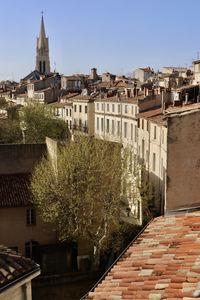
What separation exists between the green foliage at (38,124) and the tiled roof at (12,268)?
154 ft

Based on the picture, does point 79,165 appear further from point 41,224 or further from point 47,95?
point 47,95

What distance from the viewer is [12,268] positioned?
10.1 meters

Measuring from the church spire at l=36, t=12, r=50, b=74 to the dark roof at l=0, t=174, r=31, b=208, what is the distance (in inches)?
5754

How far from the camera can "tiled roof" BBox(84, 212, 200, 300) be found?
799cm

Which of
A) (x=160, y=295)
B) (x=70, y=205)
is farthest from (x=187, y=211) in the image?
(x=70, y=205)

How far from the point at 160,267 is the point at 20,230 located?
21586 mm

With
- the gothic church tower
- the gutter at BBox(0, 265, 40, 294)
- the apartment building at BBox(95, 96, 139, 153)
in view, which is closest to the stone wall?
the apartment building at BBox(95, 96, 139, 153)

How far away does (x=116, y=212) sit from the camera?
94.5ft

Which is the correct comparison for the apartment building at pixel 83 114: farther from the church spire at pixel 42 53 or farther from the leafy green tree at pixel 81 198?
the church spire at pixel 42 53

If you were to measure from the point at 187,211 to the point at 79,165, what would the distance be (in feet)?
57.0

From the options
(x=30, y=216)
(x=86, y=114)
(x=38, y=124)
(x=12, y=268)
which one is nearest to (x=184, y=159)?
(x=12, y=268)

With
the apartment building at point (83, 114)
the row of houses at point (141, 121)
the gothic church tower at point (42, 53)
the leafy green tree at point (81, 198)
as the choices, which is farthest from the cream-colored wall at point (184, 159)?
the gothic church tower at point (42, 53)

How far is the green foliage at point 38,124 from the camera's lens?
5778 centimetres

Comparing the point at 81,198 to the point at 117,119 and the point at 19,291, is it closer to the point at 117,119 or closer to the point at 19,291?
the point at 19,291
